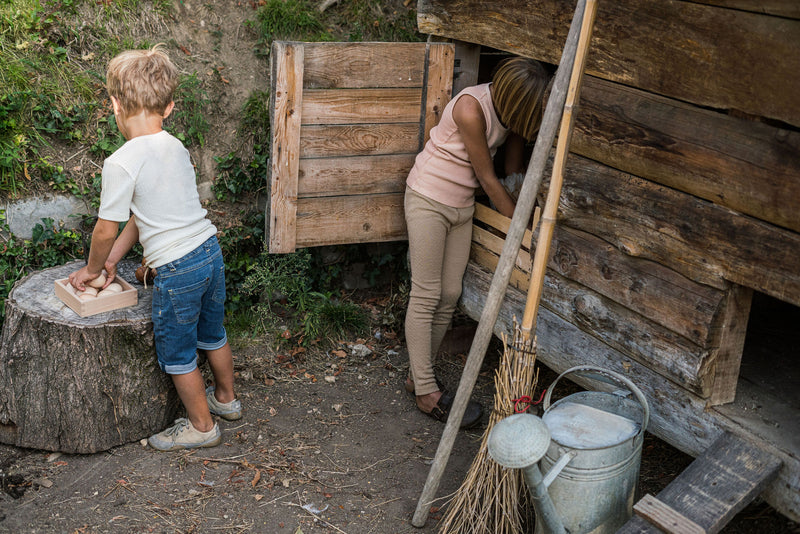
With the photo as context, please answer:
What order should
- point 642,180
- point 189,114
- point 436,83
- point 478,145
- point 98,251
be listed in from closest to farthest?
point 642,180 → point 98,251 → point 478,145 → point 436,83 → point 189,114

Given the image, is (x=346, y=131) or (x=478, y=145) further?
(x=346, y=131)

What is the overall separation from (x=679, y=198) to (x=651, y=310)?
52 cm

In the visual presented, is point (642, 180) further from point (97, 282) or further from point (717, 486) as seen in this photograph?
point (97, 282)

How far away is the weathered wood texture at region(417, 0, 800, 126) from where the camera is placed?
2.59 meters

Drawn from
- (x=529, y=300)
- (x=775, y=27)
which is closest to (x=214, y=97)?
(x=529, y=300)

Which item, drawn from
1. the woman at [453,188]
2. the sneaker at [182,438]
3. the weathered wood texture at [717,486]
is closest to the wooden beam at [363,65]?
the woman at [453,188]

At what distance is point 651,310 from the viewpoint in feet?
10.7

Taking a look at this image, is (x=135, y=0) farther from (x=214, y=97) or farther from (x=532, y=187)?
(x=532, y=187)

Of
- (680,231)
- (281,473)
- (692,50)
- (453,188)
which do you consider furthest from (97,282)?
(692,50)

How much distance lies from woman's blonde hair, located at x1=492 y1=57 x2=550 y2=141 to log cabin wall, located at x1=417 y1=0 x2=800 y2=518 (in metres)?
0.10

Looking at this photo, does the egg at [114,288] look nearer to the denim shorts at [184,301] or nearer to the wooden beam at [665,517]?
the denim shorts at [184,301]

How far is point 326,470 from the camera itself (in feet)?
12.9

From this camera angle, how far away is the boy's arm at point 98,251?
3406mm

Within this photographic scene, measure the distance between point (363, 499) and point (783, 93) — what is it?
2.59 meters
